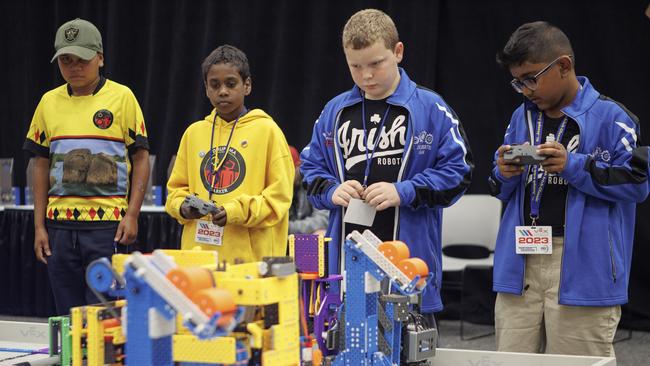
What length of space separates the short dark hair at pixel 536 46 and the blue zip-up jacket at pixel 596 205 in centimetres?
16

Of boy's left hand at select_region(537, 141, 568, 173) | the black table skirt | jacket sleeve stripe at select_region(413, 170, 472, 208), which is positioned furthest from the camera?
the black table skirt

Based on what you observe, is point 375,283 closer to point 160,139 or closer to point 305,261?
point 305,261

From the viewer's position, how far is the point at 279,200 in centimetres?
306

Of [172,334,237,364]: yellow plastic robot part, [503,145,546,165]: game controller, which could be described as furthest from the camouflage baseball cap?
[172,334,237,364]: yellow plastic robot part

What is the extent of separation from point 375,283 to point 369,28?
95 cm

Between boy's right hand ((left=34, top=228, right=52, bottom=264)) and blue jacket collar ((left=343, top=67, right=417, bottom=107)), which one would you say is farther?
boy's right hand ((left=34, top=228, right=52, bottom=264))

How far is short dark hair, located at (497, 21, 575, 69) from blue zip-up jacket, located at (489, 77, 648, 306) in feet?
0.53

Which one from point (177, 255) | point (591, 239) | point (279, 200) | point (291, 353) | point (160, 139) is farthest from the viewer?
point (160, 139)

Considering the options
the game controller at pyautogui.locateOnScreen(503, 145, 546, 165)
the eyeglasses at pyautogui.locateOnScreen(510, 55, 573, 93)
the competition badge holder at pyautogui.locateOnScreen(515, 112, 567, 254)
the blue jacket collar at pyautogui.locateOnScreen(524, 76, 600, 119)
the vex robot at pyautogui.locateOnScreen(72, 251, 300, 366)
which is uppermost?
the eyeglasses at pyautogui.locateOnScreen(510, 55, 573, 93)

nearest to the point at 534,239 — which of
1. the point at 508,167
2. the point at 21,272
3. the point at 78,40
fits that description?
the point at 508,167

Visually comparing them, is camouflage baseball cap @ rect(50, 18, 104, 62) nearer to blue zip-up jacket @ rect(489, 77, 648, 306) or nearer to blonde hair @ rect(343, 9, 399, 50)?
blonde hair @ rect(343, 9, 399, 50)

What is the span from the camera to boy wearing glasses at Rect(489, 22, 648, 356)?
2.60 meters

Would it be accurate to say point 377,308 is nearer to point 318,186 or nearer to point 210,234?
point 318,186

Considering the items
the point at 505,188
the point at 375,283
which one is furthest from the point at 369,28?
the point at 375,283
